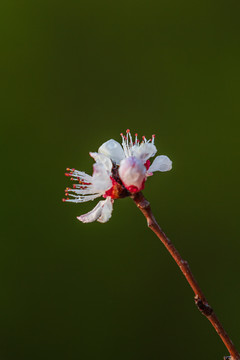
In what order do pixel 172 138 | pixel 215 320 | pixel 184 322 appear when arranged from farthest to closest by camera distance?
pixel 172 138
pixel 184 322
pixel 215 320

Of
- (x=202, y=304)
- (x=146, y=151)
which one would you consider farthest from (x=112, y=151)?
(x=202, y=304)

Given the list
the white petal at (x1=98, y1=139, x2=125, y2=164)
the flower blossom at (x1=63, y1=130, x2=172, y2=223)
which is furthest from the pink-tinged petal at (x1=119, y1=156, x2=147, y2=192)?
the white petal at (x1=98, y1=139, x2=125, y2=164)

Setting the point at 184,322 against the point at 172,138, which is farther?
the point at 172,138

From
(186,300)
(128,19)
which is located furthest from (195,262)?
(128,19)

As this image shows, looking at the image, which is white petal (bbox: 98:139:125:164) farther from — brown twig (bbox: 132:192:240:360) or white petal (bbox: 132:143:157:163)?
brown twig (bbox: 132:192:240:360)

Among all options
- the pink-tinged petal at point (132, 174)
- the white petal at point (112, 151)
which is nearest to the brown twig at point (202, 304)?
the pink-tinged petal at point (132, 174)

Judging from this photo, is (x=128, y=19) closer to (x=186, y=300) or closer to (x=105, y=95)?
(x=105, y=95)
